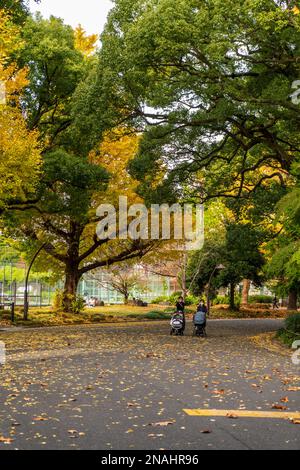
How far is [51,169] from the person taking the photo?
859 inches

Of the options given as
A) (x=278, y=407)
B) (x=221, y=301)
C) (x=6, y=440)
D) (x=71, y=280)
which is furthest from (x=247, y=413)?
(x=221, y=301)

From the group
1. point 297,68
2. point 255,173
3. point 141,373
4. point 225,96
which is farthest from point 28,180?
point 255,173

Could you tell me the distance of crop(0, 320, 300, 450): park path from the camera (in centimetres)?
590

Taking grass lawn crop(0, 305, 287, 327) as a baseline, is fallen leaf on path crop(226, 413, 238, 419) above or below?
below

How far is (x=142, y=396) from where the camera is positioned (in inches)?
333

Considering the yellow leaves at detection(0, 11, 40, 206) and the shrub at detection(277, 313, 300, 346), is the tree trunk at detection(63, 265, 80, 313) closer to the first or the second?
the yellow leaves at detection(0, 11, 40, 206)

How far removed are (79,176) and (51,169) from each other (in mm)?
1139

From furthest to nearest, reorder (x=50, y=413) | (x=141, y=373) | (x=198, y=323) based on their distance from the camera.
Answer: (x=198, y=323) < (x=141, y=373) < (x=50, y=413)

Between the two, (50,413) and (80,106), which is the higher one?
(80,106)

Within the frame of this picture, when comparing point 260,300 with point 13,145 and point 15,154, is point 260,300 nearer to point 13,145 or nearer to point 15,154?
point 15,154

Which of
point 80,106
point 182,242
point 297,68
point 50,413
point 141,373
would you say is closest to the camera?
point 50,413

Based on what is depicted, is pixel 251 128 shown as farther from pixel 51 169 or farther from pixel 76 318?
pixel 76 318

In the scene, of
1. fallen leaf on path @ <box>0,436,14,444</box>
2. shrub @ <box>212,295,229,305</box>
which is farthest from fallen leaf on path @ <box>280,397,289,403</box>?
shrub @ <box>212,295,229,305</box>

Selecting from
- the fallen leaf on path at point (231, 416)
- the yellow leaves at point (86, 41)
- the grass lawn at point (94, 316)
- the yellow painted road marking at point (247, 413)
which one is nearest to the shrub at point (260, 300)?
the grass lawn at point (94, 316)
